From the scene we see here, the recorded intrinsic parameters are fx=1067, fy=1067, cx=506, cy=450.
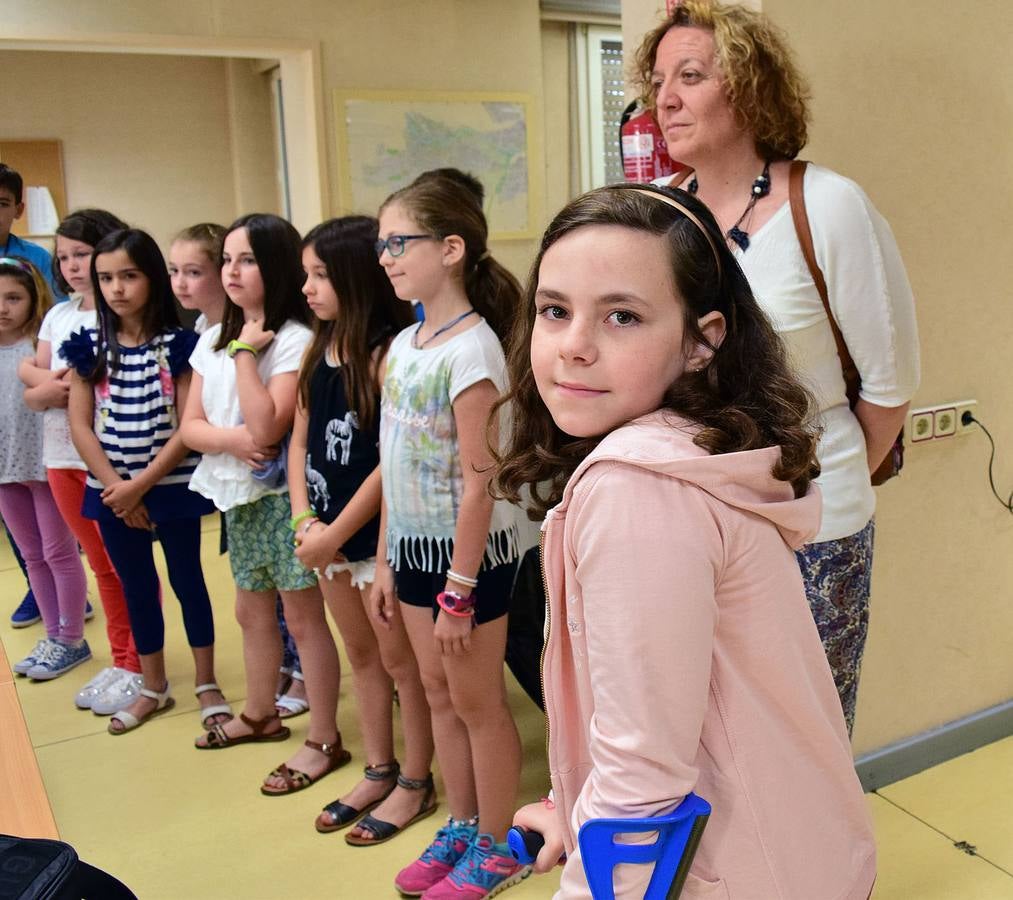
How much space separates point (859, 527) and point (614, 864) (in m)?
0.98

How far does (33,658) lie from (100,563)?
479mm

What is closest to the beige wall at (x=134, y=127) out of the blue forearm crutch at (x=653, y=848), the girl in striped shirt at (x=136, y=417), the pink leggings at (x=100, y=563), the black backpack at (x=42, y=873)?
the pink leggings at (x=100, y=563)

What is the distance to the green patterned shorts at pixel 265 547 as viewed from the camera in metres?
2.56

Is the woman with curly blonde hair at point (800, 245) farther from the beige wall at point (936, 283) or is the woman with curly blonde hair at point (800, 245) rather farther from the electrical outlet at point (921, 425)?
the electrical outlet at point (921, 425)

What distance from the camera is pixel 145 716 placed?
301 cm

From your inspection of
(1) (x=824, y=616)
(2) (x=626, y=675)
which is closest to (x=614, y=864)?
(2) (x=626, y=675)

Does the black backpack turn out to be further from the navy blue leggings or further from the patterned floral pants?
the navy blue leggings


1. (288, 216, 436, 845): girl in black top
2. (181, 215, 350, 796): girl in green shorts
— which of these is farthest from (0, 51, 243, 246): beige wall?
(288, 216, 436, 845): girl in black top

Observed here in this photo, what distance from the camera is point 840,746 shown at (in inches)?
38.3

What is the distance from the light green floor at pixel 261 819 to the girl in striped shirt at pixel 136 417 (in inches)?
10.5

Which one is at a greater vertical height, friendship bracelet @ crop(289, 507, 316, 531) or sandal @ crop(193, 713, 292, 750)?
friendship bracelet @ crop(289, 507, 316, 531)

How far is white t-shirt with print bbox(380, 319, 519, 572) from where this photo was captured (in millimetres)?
1923

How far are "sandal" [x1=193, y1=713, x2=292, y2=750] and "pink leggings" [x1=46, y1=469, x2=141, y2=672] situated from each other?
1.56 feet

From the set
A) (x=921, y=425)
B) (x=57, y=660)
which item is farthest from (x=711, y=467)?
(x=57, y=660)
